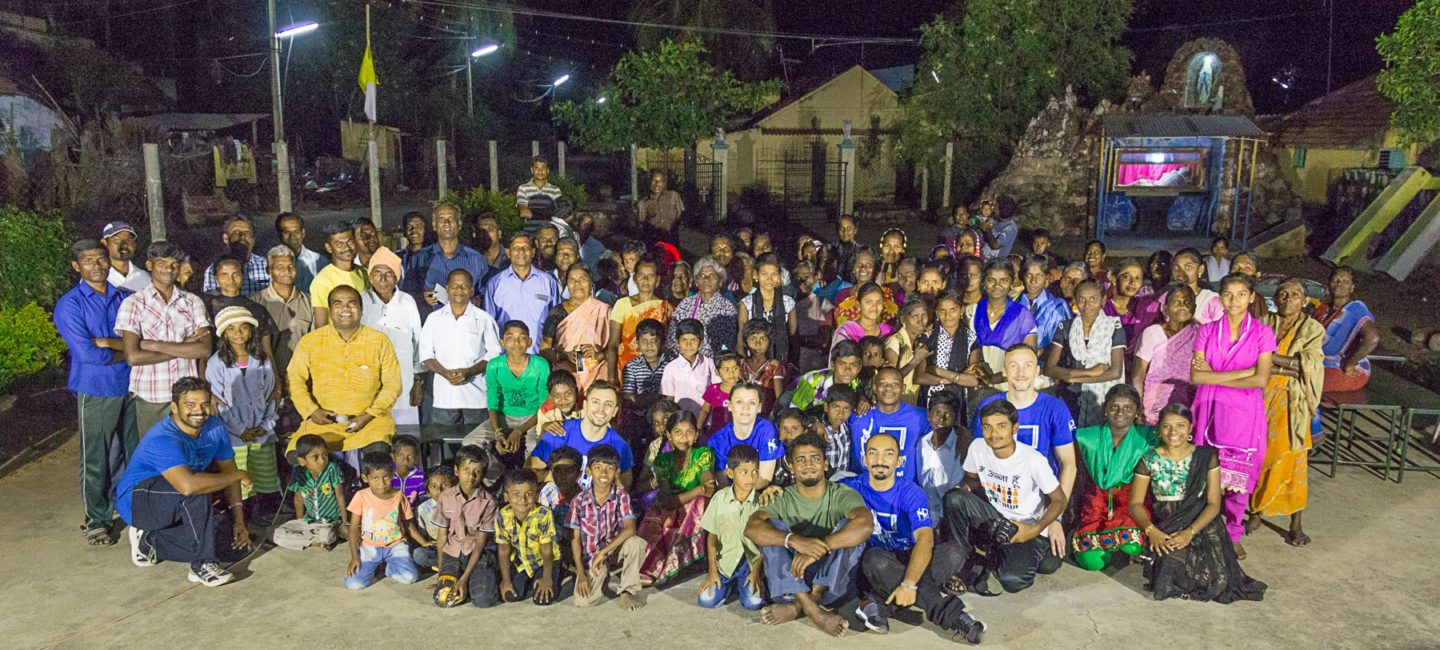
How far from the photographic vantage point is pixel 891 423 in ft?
19.7

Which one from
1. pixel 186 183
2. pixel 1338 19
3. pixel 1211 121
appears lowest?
pixel 186 183

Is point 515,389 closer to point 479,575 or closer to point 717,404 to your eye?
point 717,404

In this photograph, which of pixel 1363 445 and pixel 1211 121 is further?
pixel 1211 121

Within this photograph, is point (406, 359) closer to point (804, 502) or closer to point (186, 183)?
point (804, 502)

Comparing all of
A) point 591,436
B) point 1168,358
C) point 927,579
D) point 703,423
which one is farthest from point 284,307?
point 1168,358

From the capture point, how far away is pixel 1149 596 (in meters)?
5.61

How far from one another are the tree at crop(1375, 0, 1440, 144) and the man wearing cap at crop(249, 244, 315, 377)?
39.2 feet

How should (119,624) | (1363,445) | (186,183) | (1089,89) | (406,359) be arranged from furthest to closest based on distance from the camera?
(1089,89) < (186,183) < (1363,445) < (406,359) < (119,624)

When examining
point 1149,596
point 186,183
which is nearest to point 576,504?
point 1149,596

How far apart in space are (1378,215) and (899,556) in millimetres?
14842

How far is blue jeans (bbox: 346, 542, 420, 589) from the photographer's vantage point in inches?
225

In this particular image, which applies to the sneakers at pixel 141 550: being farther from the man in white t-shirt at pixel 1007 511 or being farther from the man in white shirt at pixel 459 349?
the man in white t-shirt at pixel 1007 511

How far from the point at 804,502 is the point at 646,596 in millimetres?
976

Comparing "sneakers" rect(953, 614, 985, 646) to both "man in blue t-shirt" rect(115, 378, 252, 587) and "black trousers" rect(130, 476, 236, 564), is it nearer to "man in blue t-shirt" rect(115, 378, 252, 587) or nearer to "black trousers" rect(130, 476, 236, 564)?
"man in blue t-shirt" rect(115, 378, 252, 587)
